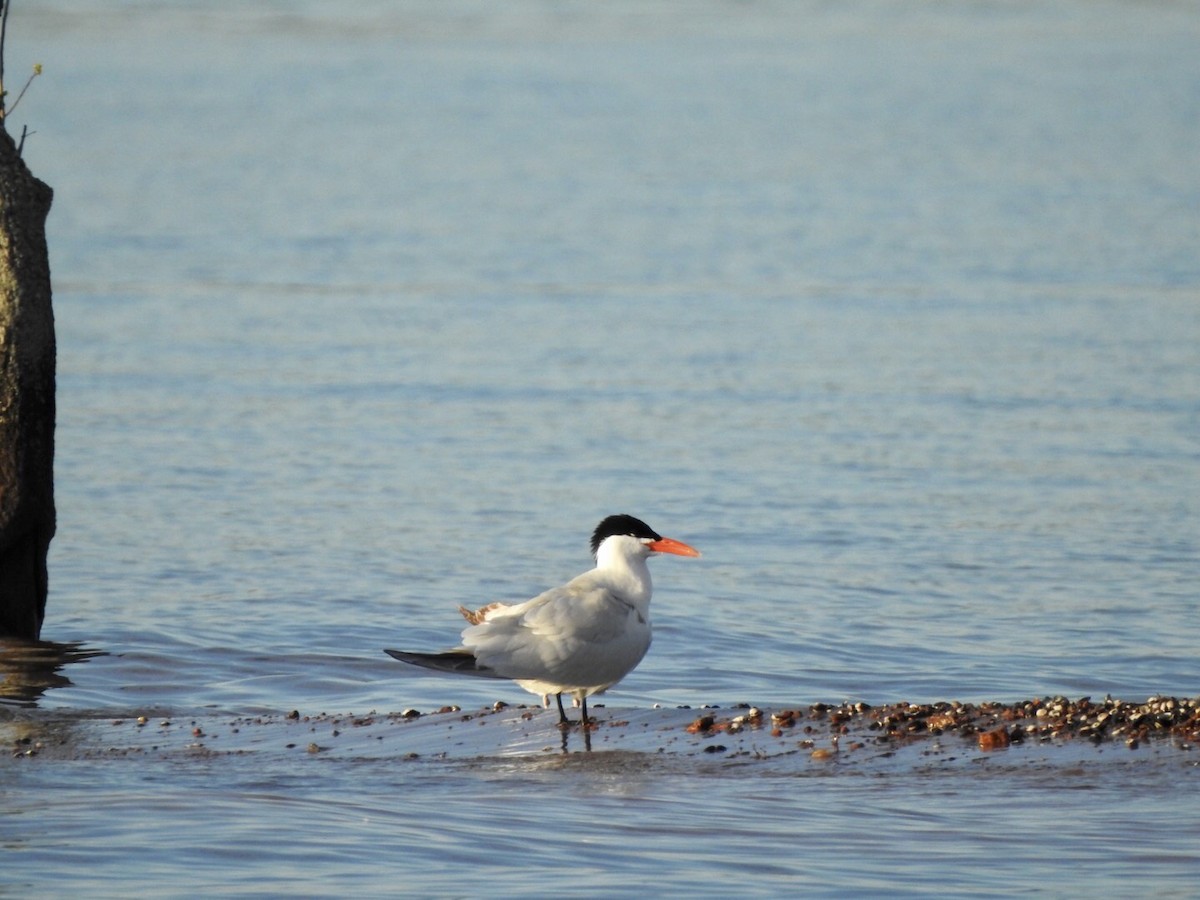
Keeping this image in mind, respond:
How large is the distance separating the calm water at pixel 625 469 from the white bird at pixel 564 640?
0.43 metres

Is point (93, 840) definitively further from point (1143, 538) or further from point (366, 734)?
point (1143, 538)

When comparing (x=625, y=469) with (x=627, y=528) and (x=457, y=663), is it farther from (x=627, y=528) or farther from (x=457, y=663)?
(x=457, y=663)

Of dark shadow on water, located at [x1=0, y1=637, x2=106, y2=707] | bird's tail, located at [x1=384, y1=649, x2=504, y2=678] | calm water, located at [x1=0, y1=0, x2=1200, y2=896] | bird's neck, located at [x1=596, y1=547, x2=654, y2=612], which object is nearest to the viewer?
calm water, located at [x1=0, y1=0, x2=1200, y2=896]

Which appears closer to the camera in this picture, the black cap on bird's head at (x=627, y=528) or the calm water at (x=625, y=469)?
the calm water at (x=625, y=469)

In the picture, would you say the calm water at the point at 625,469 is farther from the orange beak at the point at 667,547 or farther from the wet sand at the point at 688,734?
the orange beak at the point at 667,547

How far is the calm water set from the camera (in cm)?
781

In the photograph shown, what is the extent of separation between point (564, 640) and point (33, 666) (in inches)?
154

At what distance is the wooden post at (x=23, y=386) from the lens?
11.1m

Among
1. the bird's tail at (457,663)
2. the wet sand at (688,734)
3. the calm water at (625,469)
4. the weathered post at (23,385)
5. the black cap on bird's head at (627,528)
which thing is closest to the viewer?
the calm water at (625,469)

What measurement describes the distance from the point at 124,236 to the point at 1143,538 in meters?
20.4

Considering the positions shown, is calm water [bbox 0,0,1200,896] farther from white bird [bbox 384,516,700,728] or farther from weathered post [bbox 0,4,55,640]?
weathered post [bbox 0,4,55,640]

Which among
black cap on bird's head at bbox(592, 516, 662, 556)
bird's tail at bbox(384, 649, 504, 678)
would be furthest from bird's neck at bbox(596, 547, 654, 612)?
bird's tail at bbox(384, 649, 504, 678)

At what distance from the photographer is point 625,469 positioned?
17.7 meters

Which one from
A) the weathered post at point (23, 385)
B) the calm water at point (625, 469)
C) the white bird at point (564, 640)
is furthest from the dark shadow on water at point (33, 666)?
the white bird at point (564, 640)
